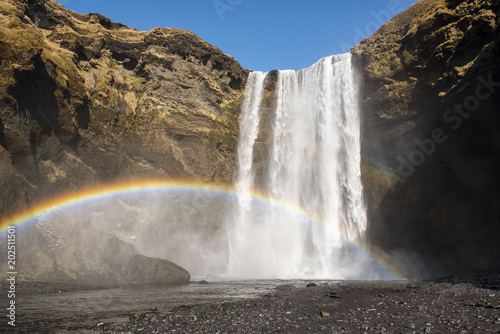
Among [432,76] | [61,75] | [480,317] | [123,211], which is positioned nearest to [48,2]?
[61,75]

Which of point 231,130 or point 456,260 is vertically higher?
point 231,130

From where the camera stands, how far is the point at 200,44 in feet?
123

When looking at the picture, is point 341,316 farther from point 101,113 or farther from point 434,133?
point 101,113

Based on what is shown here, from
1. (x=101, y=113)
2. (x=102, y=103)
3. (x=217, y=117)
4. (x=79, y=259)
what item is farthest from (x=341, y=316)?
(x=217, y=117)

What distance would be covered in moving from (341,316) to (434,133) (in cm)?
2155

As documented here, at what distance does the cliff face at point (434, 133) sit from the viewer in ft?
75.9

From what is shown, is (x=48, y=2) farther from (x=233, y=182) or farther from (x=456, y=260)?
(x=456, y=260)

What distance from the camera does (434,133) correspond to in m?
26.3

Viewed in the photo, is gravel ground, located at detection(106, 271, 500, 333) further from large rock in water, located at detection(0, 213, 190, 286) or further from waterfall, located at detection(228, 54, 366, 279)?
waterfall, located at detection(228, 54, 366, 279)

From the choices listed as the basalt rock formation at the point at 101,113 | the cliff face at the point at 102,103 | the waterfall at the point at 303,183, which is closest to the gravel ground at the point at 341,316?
the basalt rock formation at the point at 101,113

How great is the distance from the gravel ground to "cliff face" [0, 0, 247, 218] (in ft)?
55.1

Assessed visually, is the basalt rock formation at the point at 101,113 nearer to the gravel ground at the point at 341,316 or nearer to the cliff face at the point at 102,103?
the cliff face at the point at 102,103

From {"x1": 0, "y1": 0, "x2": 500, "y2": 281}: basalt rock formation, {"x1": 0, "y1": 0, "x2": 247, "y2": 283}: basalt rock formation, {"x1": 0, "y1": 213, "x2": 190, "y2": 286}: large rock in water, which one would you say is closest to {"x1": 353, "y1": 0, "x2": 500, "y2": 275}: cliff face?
{"x1": 0, "y1": 0, "x2": 500, "y2": 281}: basalt rock formation

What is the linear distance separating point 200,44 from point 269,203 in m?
19.3
